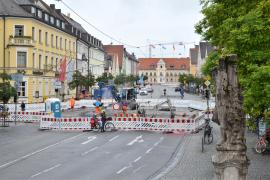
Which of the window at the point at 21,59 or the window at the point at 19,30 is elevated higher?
the window at the point at 19,30

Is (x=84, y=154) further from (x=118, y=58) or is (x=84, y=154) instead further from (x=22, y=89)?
(x=118, y=58)

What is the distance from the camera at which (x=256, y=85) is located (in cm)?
1581

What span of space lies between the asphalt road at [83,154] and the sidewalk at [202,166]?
2.72 feet

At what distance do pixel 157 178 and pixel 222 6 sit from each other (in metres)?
8.85

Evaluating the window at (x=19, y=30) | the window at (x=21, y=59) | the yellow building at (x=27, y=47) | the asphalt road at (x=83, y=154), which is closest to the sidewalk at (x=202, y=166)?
the asphalt road at (x=83, y=154)

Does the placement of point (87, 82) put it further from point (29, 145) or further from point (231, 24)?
point (231, 24)

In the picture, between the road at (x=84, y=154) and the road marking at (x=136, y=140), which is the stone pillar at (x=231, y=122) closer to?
the road at (x=84, y=154)

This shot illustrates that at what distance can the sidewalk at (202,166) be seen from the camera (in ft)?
58.1

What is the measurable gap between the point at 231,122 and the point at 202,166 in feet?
33.7

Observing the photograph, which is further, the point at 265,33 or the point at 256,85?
the point at 265,33

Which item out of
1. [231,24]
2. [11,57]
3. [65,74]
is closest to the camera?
[231,24]

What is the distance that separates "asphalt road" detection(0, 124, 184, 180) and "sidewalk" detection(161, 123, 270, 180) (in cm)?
83

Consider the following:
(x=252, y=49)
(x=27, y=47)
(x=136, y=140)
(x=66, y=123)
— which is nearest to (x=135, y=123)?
(x=66, y=123)

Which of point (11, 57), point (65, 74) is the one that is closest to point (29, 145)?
point (65, 74)
